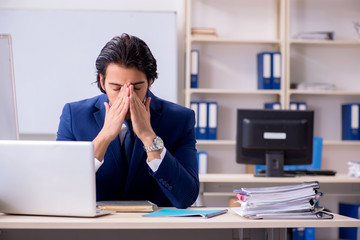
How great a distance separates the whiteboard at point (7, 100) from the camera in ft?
5.55

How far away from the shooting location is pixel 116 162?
1737 mm

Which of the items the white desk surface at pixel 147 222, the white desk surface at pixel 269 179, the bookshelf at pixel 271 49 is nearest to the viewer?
the white desk surface at pixel 147 222

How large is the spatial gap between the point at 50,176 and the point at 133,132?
537mm

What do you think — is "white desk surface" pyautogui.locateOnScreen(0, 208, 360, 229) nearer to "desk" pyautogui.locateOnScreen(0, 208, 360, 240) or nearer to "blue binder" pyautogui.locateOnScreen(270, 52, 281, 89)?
"desk" pyautogui.locateOnScreen(0, 208, 360, 240)

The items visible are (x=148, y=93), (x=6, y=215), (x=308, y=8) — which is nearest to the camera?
(x=6, y=215)

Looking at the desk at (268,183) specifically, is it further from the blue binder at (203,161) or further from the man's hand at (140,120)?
the man's hand at (140,120)

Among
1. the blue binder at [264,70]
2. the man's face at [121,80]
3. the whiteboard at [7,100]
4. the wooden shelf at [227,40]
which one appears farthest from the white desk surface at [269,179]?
the whiteboard at [7,100]

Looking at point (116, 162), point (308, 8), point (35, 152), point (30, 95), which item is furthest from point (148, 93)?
point (308, 8)

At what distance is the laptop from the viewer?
127cm

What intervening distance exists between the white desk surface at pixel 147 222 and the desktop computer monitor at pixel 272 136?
187cm

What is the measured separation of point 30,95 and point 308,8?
2667 millimetres

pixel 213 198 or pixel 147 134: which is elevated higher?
pixel 147 134

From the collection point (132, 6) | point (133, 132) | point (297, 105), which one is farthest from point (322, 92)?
point (133, 132)

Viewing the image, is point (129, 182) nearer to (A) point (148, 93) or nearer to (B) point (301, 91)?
(A) point (148, 93)
